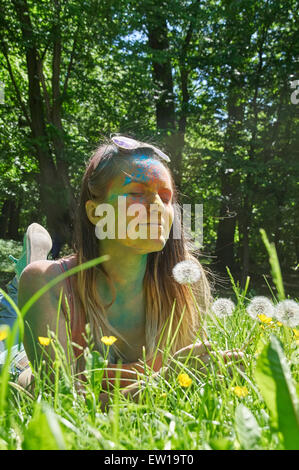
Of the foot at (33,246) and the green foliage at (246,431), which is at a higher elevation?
the foot at (33,246)

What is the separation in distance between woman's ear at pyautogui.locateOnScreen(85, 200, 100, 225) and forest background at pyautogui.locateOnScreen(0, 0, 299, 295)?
6382mm

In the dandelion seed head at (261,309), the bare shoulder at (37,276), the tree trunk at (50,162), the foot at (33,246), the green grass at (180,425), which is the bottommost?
the green grass at (180,425)

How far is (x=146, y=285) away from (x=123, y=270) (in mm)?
181

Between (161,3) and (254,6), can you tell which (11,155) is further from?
(254,6)

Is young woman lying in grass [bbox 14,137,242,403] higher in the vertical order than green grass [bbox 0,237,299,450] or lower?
higher

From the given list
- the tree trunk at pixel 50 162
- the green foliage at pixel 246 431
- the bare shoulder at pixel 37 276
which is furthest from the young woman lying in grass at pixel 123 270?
the tree trunk at pixel 50 162

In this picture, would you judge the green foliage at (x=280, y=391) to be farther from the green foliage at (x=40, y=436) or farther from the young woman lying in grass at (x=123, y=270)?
the young woman lying in grass at (x=123, y=270)

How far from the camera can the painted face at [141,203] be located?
4.97ft

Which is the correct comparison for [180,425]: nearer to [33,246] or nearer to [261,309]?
[261,309]

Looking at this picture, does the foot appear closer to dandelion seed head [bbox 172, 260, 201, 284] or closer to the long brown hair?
the long brown hair

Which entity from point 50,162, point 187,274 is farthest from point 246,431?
point 50,162

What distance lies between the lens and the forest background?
8242 mm

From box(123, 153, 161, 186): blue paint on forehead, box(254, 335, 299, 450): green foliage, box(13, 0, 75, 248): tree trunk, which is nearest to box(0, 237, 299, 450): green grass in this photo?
box(254, 335, 299, 450): green foliage

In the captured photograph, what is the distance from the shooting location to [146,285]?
5.99ft
